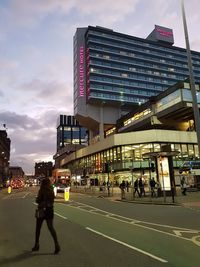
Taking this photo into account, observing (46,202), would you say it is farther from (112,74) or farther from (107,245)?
(112,74)

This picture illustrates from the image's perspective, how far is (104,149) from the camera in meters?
87.7

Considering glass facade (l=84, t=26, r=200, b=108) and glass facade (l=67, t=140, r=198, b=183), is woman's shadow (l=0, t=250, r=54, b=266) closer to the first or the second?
glass facade (l=67, t=140, r=198, b=183)

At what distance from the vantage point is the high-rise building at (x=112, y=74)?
343 feet

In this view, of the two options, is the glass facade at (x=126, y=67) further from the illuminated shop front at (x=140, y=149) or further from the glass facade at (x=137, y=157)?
the glass facade at (x=137, y=157)

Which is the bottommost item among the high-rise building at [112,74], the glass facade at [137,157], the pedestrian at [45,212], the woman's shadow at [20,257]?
the woman's shadow at [20,257]

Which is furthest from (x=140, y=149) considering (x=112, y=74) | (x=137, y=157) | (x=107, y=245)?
(x=107, y=245)

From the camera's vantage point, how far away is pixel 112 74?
10794 centimetres

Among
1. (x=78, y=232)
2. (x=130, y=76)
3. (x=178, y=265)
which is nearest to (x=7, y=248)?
(x=78, y=232)

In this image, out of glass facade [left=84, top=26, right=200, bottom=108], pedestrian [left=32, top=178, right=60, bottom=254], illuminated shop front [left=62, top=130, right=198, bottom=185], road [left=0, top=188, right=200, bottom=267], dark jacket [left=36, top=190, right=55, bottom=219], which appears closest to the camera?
road [left=0, top=188, right=200, bottom=267]

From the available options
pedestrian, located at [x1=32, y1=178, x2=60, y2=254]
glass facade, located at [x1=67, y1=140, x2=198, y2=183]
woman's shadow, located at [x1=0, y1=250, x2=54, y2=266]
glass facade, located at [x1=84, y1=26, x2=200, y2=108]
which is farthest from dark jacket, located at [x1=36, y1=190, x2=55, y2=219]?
glass facade, located at [x1=84, y1=26, x2=200, y2=108]

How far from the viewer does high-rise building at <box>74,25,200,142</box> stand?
105m

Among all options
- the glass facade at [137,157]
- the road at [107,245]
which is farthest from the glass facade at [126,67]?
the road at [107,245]

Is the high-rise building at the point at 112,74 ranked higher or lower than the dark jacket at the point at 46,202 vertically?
higher

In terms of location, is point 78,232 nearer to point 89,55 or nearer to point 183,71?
point 89,55
